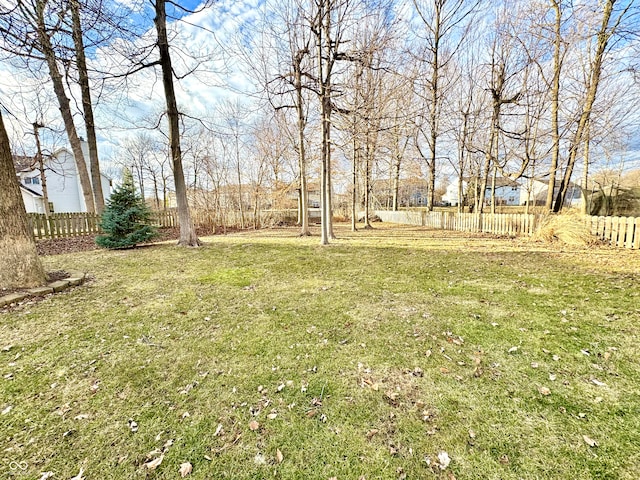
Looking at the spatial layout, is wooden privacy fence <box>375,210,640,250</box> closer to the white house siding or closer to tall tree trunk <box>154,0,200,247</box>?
tall tree trunk <box>154,0,200,247</box>

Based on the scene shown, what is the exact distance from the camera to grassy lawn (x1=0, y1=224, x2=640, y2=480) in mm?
1572

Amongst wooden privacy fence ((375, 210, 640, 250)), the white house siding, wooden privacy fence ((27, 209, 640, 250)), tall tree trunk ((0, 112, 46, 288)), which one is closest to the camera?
tall tree trunk ((0, 112, 46, 288))

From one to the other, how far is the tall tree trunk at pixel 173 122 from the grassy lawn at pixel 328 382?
4.00 m

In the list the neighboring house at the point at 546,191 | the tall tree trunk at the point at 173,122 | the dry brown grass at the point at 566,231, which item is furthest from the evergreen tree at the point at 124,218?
the neighboring house at the point at 546,191

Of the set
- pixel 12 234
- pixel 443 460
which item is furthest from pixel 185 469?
pixel 12 234

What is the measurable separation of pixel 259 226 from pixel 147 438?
16.5m

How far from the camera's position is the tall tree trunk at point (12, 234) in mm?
3748

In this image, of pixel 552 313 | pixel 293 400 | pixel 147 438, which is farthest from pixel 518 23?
pixel 147 438

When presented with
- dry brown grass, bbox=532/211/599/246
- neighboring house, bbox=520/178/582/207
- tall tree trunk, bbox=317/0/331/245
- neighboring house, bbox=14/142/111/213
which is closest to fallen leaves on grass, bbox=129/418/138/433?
tall tree trunk, bbox=317/0/331/245

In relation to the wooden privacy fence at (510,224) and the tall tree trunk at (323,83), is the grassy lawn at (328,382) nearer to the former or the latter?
Result: the wooden privacy fence at (510,224)

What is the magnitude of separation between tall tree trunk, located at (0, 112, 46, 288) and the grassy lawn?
669mm

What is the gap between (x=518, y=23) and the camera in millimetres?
9969

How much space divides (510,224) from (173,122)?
12.3 m

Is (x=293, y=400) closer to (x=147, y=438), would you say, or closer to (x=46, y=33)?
(x=147, y=438)
